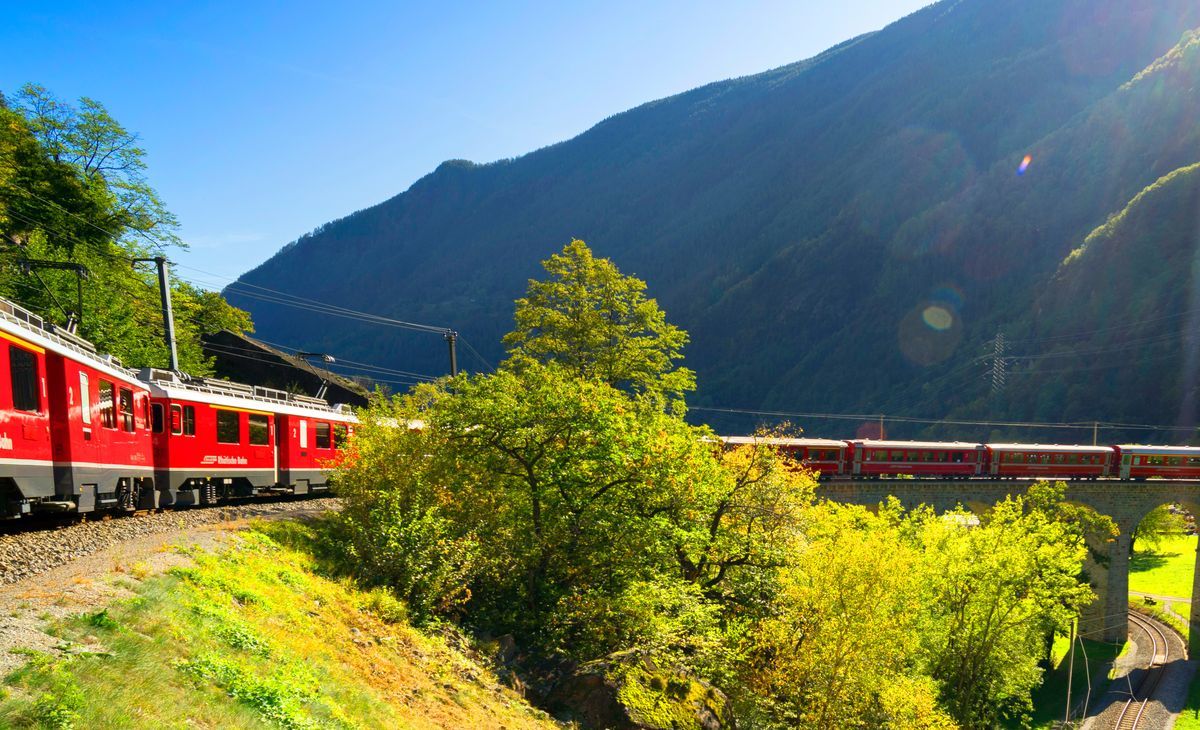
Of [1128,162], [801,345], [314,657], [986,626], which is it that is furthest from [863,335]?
[314,657]

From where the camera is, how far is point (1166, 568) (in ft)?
198

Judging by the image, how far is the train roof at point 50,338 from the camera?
439 inches

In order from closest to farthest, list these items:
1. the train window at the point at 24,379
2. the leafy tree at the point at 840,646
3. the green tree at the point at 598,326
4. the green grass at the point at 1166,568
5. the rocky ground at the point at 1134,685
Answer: the train window at the point at 24,379 → the leafy tree at the point at 840,646 → the green tree at the point at 598,326 → the rocky ground at the point at 1134,685 → the green grass at the point at 1166,568

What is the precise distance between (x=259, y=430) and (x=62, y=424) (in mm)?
8870

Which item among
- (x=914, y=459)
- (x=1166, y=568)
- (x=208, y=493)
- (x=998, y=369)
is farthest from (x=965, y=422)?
(x=208, y=493)

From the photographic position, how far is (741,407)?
6417 inches

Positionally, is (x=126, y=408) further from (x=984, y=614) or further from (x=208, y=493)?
(x=984, y=614)

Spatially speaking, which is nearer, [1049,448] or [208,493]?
[208,493]

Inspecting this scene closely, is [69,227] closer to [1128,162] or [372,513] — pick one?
[372,513]

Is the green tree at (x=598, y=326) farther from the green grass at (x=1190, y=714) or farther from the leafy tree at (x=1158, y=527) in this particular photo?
the leafy tree at (x=1158, y=527)

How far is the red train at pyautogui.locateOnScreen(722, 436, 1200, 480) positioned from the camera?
3919cm

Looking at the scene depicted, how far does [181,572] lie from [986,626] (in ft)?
92.9

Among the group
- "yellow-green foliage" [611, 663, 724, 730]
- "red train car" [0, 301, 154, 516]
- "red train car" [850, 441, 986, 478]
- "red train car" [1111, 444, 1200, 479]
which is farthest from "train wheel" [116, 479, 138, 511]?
"red train car" [1111, 444, 1200, 479]

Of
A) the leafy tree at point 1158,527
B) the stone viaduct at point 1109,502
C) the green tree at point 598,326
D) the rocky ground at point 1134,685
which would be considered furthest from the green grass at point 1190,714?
the green tree at point 598,326
